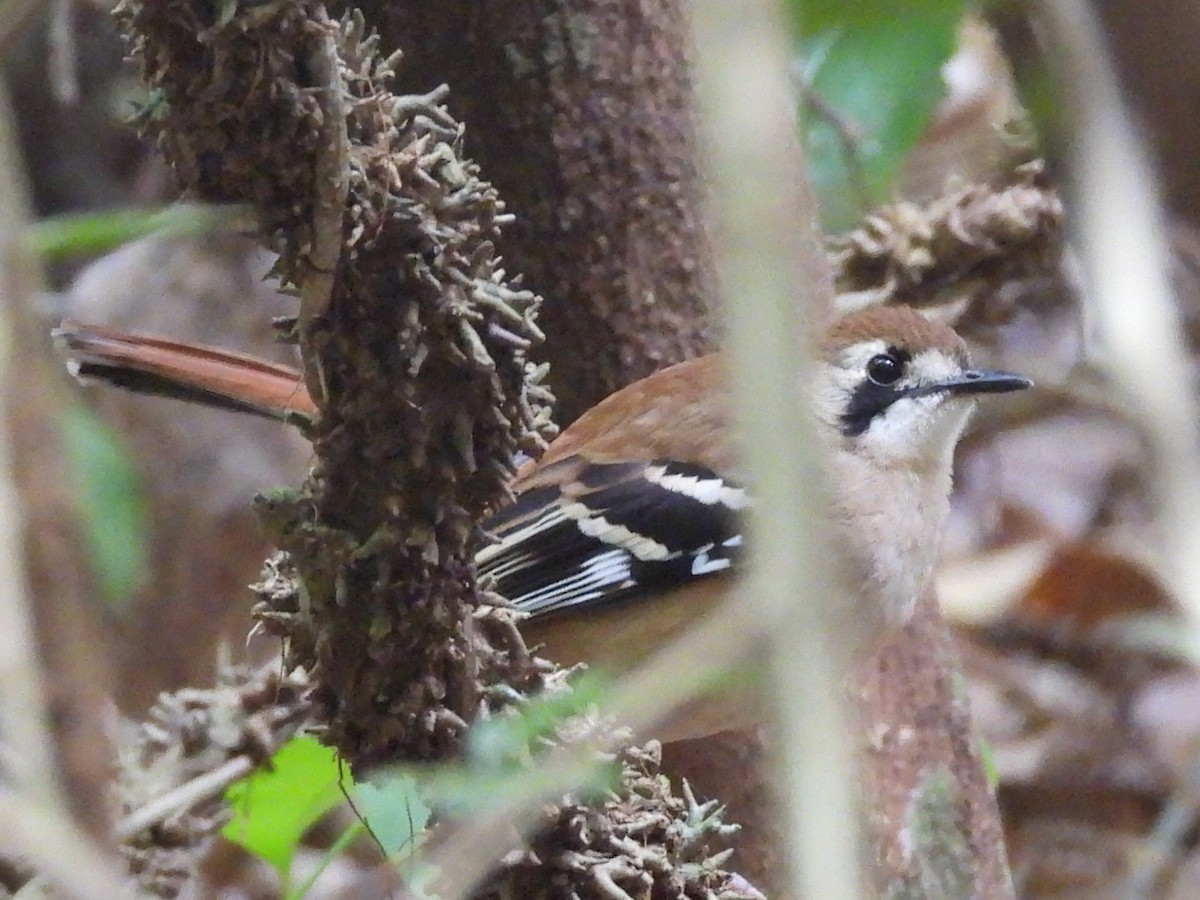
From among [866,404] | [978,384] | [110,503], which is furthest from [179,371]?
[978,384]

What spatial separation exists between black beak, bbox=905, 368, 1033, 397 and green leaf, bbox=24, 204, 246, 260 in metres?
1.52

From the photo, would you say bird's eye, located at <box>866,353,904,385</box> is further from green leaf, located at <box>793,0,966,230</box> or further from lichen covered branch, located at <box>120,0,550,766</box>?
lichen covered branch, located at <box>120,0,550,766</box>

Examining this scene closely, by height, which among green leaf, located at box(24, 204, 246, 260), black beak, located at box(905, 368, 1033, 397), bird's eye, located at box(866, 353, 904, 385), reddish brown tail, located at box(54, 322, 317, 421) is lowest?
black beak, located at box(905, 368, 1033, 397)

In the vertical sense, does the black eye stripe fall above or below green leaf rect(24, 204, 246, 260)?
below

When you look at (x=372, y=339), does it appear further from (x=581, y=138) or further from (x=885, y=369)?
(x=885, y=369)

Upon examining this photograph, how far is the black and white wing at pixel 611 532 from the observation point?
2541mm

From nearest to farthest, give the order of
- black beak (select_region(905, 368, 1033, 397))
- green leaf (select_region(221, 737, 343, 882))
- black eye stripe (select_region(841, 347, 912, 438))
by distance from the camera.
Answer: green leaf (select_region(221, 737, 343, 882))
black beak (select_region(905, 368, 1033, 397))
black eye stripe (select_region(841, 347, 912, 438))

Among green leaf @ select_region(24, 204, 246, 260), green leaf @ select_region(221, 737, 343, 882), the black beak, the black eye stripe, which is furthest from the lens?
the black eye stripe

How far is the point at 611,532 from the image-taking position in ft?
8.66

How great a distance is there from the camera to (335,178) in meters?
1.46

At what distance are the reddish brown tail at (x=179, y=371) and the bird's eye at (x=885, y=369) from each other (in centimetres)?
96

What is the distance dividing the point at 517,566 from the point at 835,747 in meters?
1.82

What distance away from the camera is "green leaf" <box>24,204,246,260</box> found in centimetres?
139

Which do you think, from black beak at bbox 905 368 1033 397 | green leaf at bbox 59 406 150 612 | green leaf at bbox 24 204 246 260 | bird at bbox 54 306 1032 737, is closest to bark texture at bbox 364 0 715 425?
bird at bbox 54 306 1032 737
